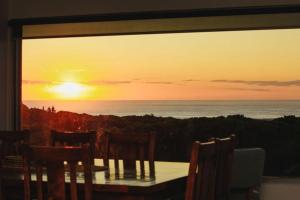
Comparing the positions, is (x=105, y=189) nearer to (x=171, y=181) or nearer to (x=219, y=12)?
(x=171, y=181)

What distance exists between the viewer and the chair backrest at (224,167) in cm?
346

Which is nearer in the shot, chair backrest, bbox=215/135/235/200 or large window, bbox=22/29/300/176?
chair backrest, bbox=215/135/235/200

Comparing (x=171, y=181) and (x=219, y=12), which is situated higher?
(x=219, y=12)

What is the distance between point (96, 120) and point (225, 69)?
5.47ft

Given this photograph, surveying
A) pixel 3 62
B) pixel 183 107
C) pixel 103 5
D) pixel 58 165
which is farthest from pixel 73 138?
pixel 183 107

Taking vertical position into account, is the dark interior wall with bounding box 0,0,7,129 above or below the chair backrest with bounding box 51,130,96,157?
above

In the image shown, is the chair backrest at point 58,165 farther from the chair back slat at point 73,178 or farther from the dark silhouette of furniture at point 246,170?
the dark silhouette of furniture at point 246,170

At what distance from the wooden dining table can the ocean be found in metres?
3.13

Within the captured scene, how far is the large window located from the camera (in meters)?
7.01

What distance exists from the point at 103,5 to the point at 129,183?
321cm

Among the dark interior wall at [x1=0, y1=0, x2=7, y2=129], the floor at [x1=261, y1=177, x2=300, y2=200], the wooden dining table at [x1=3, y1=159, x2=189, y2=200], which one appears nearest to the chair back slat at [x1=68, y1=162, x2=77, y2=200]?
the wooden dining table at [x1=3, y1=159, x2=189, y2=200]

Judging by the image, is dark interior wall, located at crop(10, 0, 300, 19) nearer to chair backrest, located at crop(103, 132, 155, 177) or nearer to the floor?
chair backrest, located at crop(103, 132, 155, 177)

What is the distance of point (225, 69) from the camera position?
23.6 feet

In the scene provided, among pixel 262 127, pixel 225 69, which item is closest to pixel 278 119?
pixel 262 127
